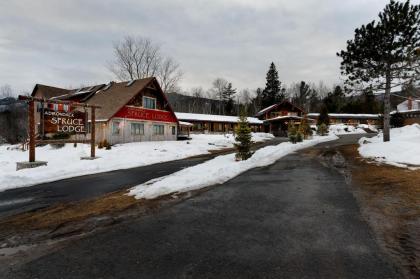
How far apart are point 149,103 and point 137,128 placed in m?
3.82

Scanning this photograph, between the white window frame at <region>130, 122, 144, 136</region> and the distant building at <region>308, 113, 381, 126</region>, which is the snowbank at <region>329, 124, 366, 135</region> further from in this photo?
the white window frame at <region>130, 122, 144, 136</region>

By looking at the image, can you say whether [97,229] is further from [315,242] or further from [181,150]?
[181,150]

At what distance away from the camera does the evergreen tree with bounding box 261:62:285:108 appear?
283ft

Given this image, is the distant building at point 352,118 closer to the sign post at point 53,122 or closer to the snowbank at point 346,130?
the snowbank at point 346,130

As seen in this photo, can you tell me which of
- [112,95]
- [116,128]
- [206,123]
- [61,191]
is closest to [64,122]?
[61,191]

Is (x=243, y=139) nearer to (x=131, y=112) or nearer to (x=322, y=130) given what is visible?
(x=131, y=112)

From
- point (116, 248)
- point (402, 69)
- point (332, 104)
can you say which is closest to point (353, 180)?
point (116, 248)

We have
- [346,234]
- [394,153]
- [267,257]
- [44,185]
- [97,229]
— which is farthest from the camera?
[394,153]

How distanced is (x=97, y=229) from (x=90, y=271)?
1.95m

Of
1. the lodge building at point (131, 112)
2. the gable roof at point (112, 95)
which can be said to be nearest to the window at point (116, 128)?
the lodge building at point (131, 112)

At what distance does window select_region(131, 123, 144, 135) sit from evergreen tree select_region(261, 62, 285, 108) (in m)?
61.1

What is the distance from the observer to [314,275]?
369cm

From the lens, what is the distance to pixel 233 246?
469cm

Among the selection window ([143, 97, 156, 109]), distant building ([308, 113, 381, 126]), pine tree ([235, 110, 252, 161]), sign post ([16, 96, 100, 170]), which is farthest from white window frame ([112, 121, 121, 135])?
distant building ([308, 113, 381, 126])
